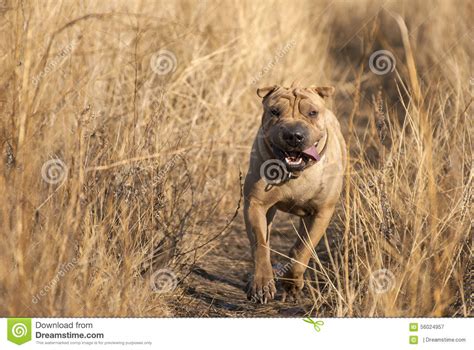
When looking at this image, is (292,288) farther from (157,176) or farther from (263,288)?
(157,176)

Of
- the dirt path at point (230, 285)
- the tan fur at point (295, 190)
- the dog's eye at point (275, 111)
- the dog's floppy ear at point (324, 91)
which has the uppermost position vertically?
the dog's floppy ear at point (324, 91)

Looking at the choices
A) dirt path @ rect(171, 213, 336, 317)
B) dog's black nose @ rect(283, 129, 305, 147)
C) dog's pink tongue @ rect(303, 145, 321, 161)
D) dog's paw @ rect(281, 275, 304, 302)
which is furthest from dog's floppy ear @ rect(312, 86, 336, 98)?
dirt path @ rect(171, 213, 336, 317)

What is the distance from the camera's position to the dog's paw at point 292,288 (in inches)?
235

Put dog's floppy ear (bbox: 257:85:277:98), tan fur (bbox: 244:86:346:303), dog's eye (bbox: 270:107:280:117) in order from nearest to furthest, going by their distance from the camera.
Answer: tan fur (bbox: 244:86:346:303) < dog's eye (bbox: 270:107:280:117) < dog's floppy ear (bbox: 257:85:277:98)

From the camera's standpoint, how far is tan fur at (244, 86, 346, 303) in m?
5.89

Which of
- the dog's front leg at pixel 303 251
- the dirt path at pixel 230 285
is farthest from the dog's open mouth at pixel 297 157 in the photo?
the dirt path at pixel 230 285

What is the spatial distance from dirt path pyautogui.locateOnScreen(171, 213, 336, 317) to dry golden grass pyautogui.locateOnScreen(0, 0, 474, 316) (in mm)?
75

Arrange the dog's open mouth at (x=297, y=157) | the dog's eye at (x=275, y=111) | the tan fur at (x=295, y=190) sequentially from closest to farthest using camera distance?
1. the dog's open mouth at (x=297, y=157)
2. the tan fur at (x=295, y=190)
3. the dog's eye at (x=275, y=111)

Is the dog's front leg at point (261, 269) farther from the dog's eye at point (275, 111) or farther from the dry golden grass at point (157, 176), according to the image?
the dog's eye at point (275, 111)

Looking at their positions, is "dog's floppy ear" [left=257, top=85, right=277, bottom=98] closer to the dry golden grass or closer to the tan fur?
the tan fur

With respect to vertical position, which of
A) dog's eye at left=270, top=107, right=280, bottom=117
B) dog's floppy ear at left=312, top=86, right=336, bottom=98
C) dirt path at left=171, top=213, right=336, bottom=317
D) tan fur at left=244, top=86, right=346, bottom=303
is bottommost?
dirt path at left=171, top=213, right=336, bottom=317

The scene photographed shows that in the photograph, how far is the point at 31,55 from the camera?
5246 mm

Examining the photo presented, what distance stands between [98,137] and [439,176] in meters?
2.47
